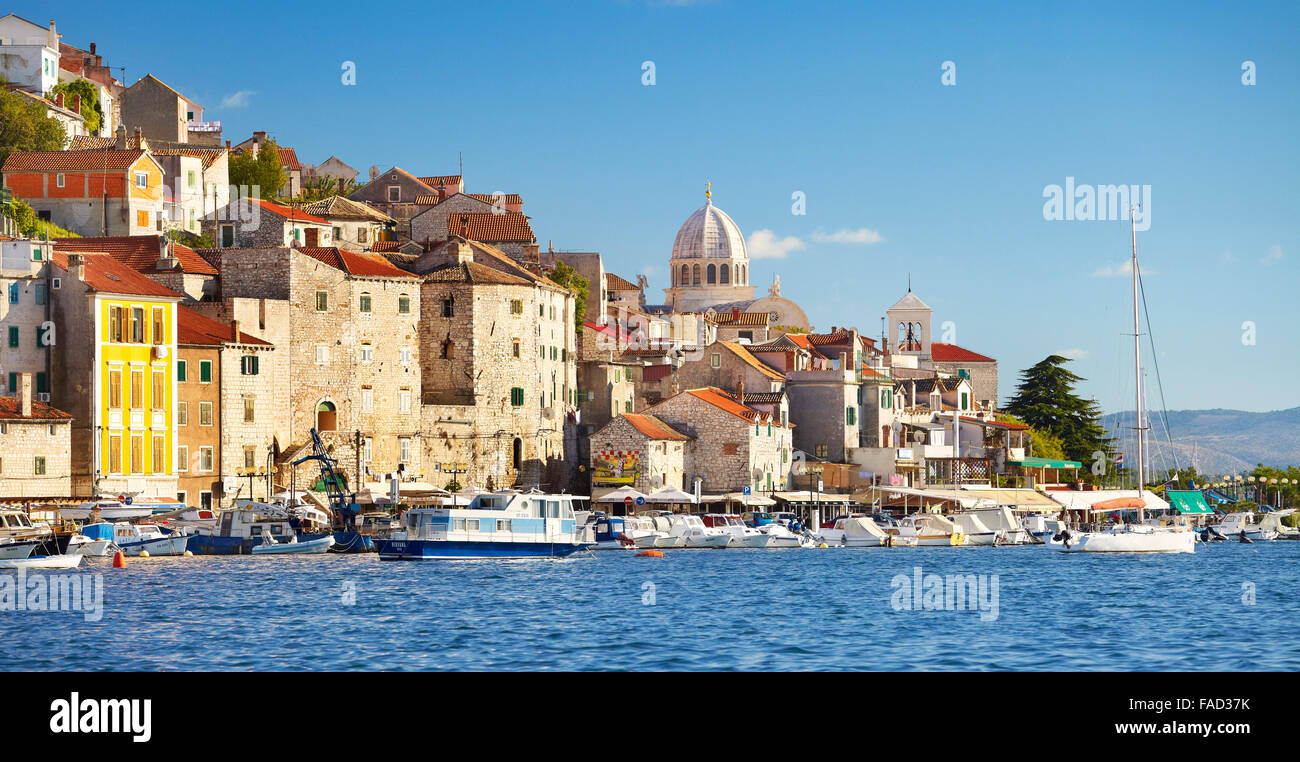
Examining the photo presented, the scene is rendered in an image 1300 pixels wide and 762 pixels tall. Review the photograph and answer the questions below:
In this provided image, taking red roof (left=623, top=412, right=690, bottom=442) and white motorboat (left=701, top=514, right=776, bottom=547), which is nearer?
white motorboat (left=701, top=514, right=776, bottom=547)

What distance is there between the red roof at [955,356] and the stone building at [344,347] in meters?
70.9

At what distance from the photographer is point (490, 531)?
59938 millimetres

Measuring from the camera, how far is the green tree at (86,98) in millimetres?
105188

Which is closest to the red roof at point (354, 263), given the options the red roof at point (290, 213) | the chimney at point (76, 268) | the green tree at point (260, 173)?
the red roof at point (290, 213)

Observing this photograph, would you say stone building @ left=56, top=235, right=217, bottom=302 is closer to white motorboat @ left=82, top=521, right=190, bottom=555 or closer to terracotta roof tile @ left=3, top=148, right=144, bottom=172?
terracotta roof tile @ left=3, top=148, right=144, bottom=172

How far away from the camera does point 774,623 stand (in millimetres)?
36906

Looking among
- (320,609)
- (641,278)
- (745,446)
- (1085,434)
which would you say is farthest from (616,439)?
(641,278)

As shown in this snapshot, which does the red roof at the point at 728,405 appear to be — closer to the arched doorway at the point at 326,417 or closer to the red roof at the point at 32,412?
the arched doorway at the point at 326,417

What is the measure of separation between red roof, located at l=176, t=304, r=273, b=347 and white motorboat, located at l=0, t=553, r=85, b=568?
2087cm

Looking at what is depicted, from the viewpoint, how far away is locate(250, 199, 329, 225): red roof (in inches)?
3605

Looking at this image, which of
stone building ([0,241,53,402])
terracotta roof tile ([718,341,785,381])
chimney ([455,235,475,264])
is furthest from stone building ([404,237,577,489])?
stone building ([0,241,53,402])

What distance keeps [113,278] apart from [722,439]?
33673mm

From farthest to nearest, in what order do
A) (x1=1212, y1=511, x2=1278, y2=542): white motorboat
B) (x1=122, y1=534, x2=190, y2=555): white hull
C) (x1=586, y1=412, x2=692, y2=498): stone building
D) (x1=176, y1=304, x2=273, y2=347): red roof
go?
(x1=1212, y1=511, x2=1278, y2=542): white motorboat, (x1=586, y1=412, x2=692, y2=498): stone building, (x1=176, y1=304, x2=273, y2=347): red roof, (x1=122, y1=534, x2=190, y2=555): white hull
